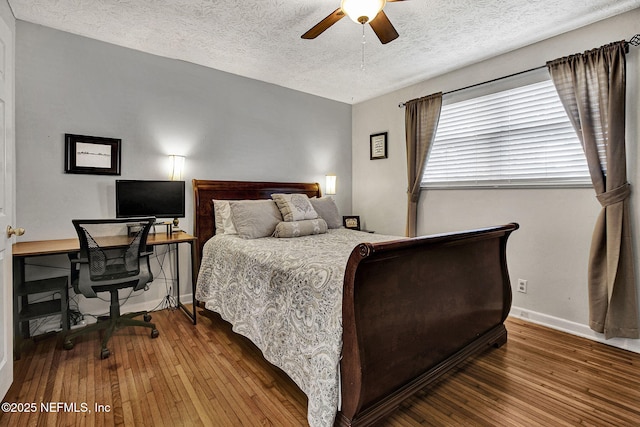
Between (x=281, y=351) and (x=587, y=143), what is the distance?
280 centimetres

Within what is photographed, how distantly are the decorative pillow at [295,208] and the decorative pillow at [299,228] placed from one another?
0.07 metres

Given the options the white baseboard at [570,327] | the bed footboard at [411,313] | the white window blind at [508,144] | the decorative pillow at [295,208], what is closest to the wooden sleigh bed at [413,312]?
the bed footboard at [411,313]

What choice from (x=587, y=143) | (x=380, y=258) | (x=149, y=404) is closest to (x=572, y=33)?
(x=587, y=143)

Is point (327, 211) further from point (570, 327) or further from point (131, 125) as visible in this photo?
point (570, 327)

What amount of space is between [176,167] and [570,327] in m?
3.93

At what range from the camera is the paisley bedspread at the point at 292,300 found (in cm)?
153

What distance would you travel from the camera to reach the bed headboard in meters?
3.33

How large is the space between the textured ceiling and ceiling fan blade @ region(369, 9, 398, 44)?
0.30m

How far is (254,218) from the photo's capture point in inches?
120

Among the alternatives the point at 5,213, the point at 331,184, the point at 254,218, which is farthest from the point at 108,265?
the point at 331,184

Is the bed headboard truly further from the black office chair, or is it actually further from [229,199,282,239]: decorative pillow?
the black office chair

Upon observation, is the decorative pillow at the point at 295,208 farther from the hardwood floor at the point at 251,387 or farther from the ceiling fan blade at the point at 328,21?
the ceiling fan blade at the point at 328,21

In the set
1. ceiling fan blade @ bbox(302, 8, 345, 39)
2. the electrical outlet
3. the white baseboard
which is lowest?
the white baseboard

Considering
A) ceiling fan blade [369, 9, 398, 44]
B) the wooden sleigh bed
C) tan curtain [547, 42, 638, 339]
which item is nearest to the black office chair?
the wooden sleigh bed
